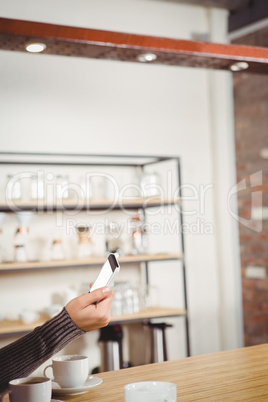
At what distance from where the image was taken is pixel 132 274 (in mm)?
4277

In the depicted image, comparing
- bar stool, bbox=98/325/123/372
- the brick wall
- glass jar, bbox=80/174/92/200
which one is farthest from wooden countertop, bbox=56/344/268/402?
the brick wall

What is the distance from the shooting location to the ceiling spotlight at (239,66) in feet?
9.63

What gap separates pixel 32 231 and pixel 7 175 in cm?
42

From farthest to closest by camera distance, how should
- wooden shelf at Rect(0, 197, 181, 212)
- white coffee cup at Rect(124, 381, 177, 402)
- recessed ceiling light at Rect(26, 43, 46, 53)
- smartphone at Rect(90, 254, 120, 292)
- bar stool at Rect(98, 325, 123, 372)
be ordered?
bar stool at Rect(98, 325, 123, 372) < wooden shelf at Rect(0, 197, 181, 212) < recessed ceiling light at Rect(26, 43, 46, 53) < smartphone at Rect(90, 254, 120, 292) < white coffee cup at Rect(124, 381, 177, 402)

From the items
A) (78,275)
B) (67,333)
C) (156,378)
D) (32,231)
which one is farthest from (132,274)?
(67,333)

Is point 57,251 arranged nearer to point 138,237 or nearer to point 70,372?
point 138,237

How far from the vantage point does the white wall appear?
3.97 meters

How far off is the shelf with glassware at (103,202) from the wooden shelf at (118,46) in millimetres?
1103

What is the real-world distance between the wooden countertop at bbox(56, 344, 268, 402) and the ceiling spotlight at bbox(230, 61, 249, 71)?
1464mm

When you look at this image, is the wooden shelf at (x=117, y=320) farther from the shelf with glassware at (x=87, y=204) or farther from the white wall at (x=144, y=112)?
the shelf with glassware at (x=87, y=204)

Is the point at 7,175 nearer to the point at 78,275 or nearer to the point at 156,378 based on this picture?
the point at 78,275

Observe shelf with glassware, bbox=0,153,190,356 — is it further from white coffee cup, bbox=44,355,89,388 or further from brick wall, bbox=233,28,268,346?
white coffee cup, bbox=44,355,89,388

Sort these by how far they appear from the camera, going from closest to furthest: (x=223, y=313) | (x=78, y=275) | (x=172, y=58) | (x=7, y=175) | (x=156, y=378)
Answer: (x=156, y=378)
(x=172, y=58)
(x=7, y=175)
(x=78, y=275)
(x=223, y=313)

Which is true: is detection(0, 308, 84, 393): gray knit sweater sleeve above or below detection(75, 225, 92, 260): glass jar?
below
